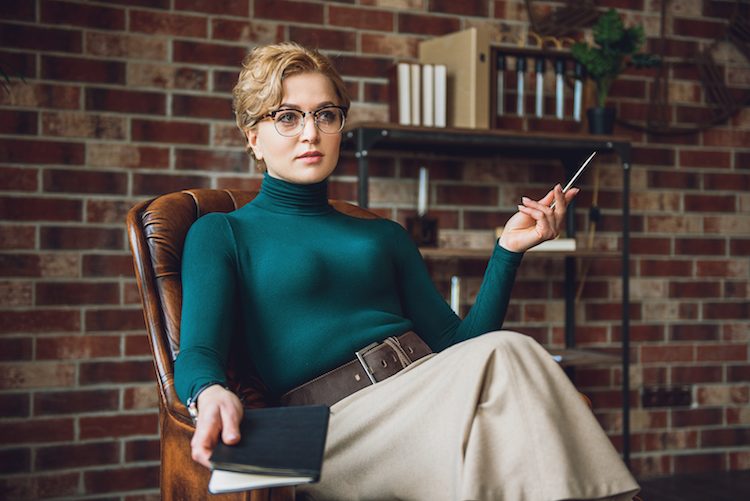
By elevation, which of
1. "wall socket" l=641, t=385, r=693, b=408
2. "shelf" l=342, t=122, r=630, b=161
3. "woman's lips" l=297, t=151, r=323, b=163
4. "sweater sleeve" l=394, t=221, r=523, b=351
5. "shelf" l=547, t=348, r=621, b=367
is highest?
"shelf" l=342, t=122, r=630, b=161

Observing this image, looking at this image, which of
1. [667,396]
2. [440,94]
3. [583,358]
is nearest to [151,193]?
[440,94]

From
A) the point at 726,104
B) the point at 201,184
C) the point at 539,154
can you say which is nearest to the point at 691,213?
the point at 726,104

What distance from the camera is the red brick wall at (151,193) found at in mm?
2357

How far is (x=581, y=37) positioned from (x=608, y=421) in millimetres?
1440

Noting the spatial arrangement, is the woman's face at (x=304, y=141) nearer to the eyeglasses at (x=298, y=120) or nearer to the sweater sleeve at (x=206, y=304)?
the eyeglasses at (x=298, y=120)

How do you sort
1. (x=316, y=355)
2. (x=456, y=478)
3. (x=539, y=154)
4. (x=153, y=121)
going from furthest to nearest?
(x=539, y=154)
(x=153, y=121)
(x=316, y=355)
(x=456, y=478)

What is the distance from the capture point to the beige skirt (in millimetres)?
1041

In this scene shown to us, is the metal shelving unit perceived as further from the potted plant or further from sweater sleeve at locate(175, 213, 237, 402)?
sweater sleeve at locate(175, 213, 237, 402)

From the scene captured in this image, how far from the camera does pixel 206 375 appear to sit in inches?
44.9

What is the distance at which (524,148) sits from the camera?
2.72 metres

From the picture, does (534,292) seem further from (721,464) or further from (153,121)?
(153,121)

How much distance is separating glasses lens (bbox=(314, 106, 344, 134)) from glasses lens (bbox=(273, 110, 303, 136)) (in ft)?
0.11

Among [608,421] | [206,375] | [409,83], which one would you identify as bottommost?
[608,421]

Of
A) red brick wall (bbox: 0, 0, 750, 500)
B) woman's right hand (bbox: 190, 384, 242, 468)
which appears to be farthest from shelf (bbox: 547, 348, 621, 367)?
woman's right hand (bbox: 190, 384, 242, 468)
